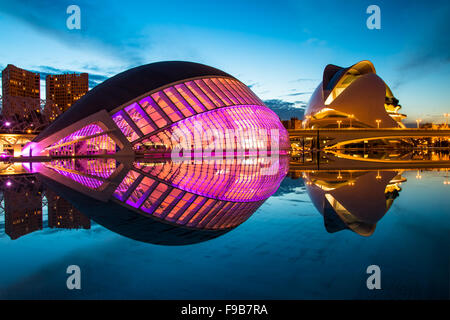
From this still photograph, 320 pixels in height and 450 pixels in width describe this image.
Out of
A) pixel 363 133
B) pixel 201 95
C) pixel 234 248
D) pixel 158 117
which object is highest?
pixel 201 95

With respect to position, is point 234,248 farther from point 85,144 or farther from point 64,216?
point 85,144

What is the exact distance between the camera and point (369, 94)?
7206cm

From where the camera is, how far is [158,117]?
31250 millimetres

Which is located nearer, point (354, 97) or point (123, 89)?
point (123, 89)

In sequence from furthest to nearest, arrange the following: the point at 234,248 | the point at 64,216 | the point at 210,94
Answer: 1. the point at 210,94
2. the point at 64,216
3. the point at 234,248

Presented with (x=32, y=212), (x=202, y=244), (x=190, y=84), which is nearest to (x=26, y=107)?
(x=190, y=84)

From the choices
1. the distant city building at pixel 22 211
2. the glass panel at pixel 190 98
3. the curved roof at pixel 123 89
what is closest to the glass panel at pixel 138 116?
the curved roof at pixel 123 89

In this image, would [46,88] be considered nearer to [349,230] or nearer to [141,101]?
[141,101]

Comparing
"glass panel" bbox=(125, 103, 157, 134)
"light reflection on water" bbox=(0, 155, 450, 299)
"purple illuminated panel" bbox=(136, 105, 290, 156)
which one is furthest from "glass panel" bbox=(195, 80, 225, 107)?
"light reflection on water" bbox=(0, 155, 450, 299)

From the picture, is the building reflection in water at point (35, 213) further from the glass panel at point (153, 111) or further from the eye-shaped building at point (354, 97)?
the eye-shaped building at point (354, 97)

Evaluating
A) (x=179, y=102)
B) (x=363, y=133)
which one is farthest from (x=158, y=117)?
(x=363, y=133)

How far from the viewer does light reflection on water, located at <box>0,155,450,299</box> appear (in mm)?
3236

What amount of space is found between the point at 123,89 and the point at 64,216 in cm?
2852

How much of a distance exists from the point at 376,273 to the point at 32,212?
24.5 ft
